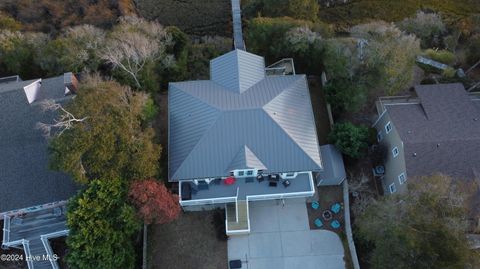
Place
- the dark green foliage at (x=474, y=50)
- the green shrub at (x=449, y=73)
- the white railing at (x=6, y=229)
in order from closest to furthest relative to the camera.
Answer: the white railing at (x=6, y=229) < the green shrub at (x=449, y=73) < the dark green foliage at (x=474, y=50)

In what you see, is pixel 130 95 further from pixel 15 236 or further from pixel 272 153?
pixel 15 236

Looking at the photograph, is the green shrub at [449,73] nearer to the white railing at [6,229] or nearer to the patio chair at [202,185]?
the patio chair at [202,185]

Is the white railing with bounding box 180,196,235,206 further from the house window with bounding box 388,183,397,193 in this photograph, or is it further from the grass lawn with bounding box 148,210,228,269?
the house window with bounding box 388,183,397,193

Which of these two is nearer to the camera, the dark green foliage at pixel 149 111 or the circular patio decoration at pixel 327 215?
the circular patio decoration at pixel 327 215

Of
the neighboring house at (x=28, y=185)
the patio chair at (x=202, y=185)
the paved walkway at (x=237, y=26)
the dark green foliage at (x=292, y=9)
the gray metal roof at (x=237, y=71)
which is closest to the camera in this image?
the neighboring house at (x=28, y=185)

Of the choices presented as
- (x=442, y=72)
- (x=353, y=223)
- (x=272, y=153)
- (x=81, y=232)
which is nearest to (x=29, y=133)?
(x=81, y=232)

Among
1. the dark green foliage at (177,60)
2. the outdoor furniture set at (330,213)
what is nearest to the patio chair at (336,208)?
the outdoor furniture set at (330,213)
